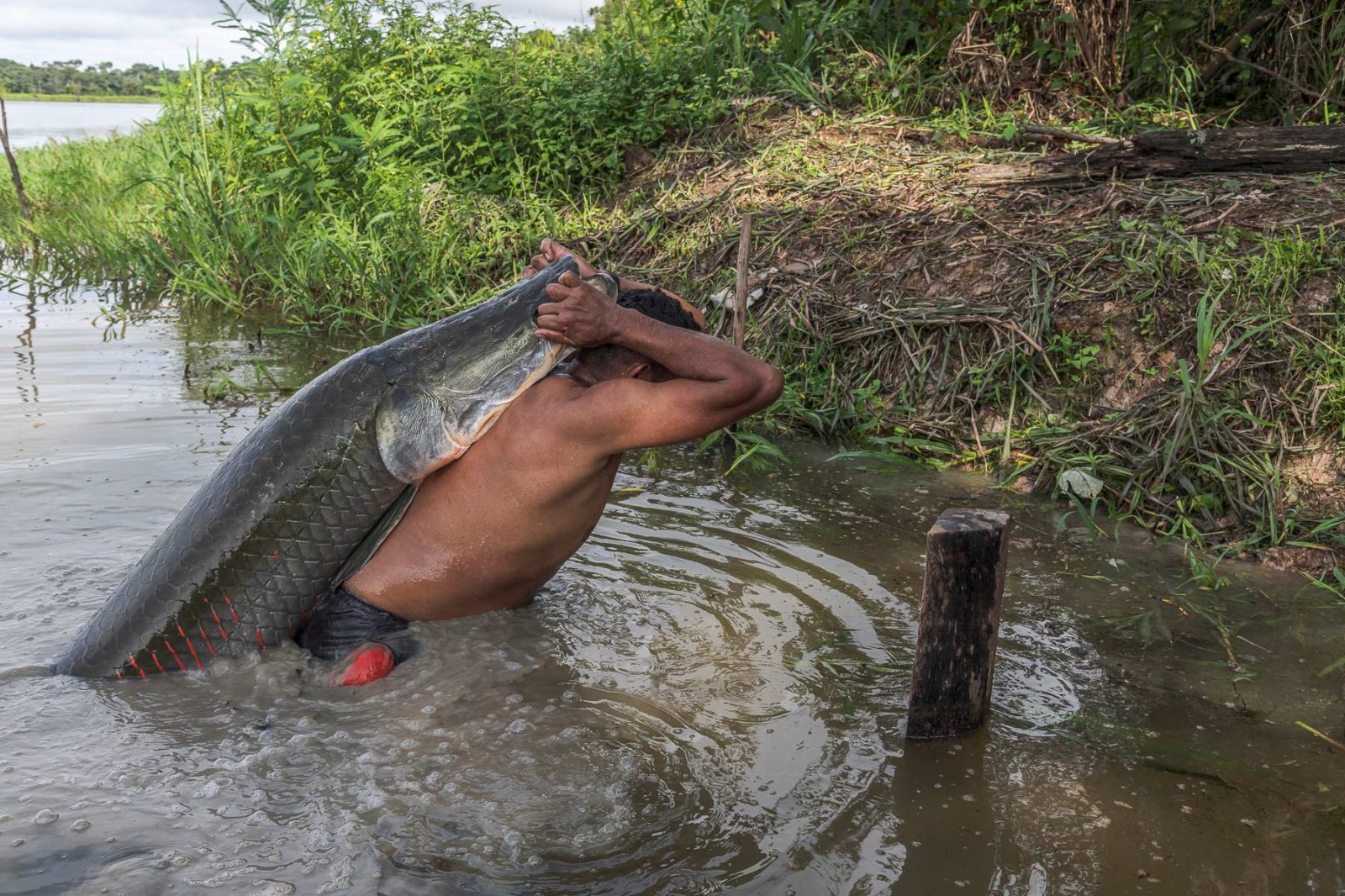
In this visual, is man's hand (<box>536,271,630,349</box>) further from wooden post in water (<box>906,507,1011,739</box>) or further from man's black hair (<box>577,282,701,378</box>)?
wooden post in water (<box>906,507,1011,739</box>)

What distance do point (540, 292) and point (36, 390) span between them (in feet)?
13.6

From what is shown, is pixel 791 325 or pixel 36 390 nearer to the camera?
pixel 791 325

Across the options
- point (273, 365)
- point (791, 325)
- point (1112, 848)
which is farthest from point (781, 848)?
point (273, 365)

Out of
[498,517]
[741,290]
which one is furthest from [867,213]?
[498,517]

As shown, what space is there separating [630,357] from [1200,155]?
3862mm

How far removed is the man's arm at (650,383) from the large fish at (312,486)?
0.13 metres

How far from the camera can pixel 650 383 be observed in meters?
2.84

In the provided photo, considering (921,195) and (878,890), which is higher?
(921,195)

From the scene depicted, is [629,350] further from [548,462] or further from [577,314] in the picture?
[548,462]

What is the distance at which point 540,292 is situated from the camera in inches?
115

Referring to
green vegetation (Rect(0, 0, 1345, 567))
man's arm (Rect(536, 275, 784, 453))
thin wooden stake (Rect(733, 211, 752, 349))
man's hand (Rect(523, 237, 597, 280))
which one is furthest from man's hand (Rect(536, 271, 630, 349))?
green vegetation (Rect(0, 0, 1345, 567))

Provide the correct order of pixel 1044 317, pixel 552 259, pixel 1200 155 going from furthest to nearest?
1. pixel 1200 155
2. pixel 1044 317
3. pixel 552 259

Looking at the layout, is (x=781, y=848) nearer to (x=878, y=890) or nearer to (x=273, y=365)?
(x=878, y=890)

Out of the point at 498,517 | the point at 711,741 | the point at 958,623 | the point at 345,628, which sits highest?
the point at 498,517
